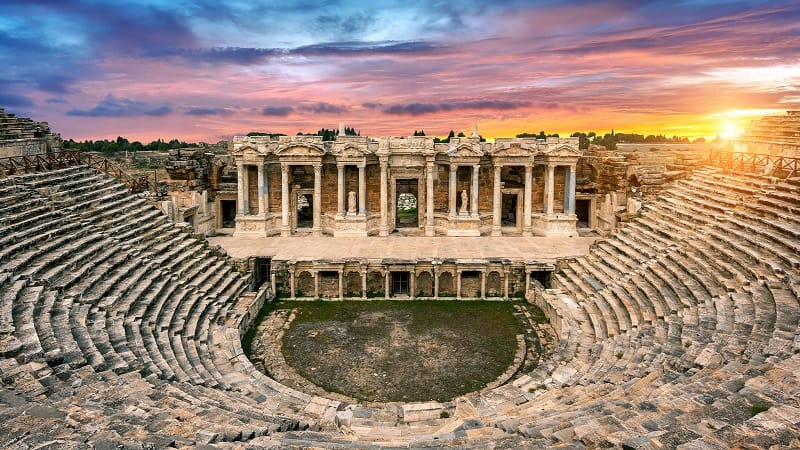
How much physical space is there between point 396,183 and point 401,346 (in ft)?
46.8

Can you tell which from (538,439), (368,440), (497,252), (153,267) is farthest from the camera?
(497,252)

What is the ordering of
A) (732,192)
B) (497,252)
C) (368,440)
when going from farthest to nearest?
(497,252) → (732,192) → (368,440)

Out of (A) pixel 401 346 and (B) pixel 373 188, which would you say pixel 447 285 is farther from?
(B) pixel 373 188

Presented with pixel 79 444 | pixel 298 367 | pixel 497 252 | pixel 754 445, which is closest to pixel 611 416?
pixel 754 445

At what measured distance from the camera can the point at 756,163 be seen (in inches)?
776

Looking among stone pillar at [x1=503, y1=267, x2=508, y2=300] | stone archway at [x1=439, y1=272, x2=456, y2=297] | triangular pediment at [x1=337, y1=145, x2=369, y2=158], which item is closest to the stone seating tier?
stone pillar at [x1=503, y1=267, x2=508, y2=300]

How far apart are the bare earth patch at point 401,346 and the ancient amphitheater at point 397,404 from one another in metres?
1.53

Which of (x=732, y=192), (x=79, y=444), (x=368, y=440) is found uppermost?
(x=732, y=192)

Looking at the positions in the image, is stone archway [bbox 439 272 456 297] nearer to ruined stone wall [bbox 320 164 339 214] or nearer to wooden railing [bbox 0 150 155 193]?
ruined stone wall [bbox 320 164 339 214]

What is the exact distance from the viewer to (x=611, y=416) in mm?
8102

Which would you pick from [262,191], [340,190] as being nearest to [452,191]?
[340,190]

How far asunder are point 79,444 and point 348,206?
22328 mm

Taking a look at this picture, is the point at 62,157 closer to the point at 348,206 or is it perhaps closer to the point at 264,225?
the point at 264,225

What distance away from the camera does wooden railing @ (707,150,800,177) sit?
1800 cm
